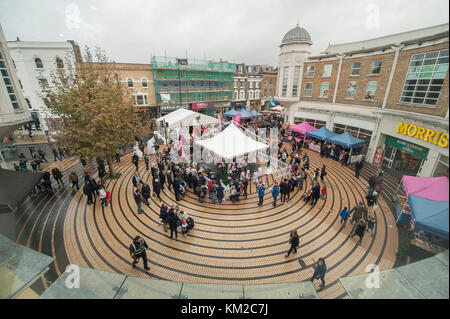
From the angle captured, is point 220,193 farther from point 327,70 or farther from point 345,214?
point 327,70

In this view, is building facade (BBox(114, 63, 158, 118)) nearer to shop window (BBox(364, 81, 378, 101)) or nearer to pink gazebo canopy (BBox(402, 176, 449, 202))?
shop window (BBox(364, 81, 378, 101))

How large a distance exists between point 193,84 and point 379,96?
26.1 meters

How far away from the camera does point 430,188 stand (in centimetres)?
200

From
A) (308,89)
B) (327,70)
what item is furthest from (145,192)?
(327,70)

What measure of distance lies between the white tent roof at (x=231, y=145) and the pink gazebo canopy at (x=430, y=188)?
343 inches

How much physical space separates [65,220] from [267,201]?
33.6 ft

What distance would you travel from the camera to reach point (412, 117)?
297 cm

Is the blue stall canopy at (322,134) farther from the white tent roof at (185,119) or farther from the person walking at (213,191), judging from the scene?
the person walking at (213,191)

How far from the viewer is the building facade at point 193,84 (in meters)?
28.6

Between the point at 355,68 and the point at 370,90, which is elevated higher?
the point at 355,68

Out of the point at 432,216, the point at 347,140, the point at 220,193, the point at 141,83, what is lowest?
the point at 220,193

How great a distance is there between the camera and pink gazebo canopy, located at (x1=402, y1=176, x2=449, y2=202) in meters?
1.75
